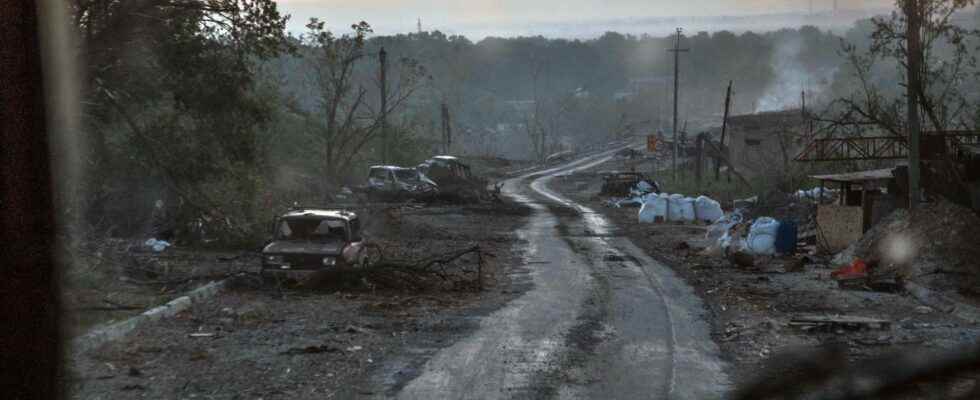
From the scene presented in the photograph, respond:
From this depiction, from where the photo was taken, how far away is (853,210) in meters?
26.3

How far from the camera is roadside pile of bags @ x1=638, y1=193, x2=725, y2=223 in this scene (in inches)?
1585

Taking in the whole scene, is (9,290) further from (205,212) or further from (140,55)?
(205,212)

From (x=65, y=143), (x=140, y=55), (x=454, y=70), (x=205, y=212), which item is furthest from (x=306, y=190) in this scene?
(x=454, y=70)

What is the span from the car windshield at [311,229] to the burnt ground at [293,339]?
3.92 ft

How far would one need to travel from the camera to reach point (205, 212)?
23.7 meters

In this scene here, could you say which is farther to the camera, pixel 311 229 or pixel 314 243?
pixel 311 229

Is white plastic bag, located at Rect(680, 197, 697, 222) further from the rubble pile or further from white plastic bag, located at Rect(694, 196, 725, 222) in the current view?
the rubble pile

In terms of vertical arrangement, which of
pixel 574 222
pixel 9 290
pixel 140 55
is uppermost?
pixel 140 55

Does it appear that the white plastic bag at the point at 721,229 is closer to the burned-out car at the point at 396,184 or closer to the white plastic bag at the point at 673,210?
the white plastic bag at the point at 673,210

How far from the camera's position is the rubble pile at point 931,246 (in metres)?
18.9

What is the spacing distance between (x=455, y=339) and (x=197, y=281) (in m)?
7.37

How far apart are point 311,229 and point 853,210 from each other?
14964mm

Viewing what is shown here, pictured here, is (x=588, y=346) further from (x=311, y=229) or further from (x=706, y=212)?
(x=706, y=212)

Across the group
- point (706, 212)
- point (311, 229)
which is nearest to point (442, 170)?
point (706, 212)
